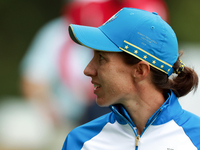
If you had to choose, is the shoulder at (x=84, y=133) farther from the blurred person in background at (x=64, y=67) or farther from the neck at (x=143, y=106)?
the blurred person in background at (x=64, y=67)

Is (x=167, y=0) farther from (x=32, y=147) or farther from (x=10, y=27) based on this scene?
→ (x=32, y=147)

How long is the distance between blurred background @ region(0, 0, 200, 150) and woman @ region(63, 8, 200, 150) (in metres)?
3.31

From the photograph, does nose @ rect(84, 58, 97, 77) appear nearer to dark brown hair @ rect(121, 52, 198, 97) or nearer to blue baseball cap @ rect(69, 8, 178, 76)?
blue baseball cap @ rect(69, 8, 178, 76)

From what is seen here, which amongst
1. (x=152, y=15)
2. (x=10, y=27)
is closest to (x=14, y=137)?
(x=10, y=27)

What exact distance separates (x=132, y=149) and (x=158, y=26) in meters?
0.72

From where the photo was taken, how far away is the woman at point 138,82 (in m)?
1.80

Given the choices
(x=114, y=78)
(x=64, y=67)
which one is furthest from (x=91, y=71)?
(x=64, y=67)

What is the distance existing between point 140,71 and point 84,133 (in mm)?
547

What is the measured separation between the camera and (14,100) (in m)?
6.13

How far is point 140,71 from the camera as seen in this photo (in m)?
1.84

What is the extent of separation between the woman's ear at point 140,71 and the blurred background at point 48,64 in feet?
11.2

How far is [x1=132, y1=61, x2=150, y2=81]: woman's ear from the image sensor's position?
71.8 inches

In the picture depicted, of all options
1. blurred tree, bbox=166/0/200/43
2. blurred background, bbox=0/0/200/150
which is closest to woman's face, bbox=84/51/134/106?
blurred background, bbox=0/0/200/150

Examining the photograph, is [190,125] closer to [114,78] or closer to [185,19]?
[114,78]
